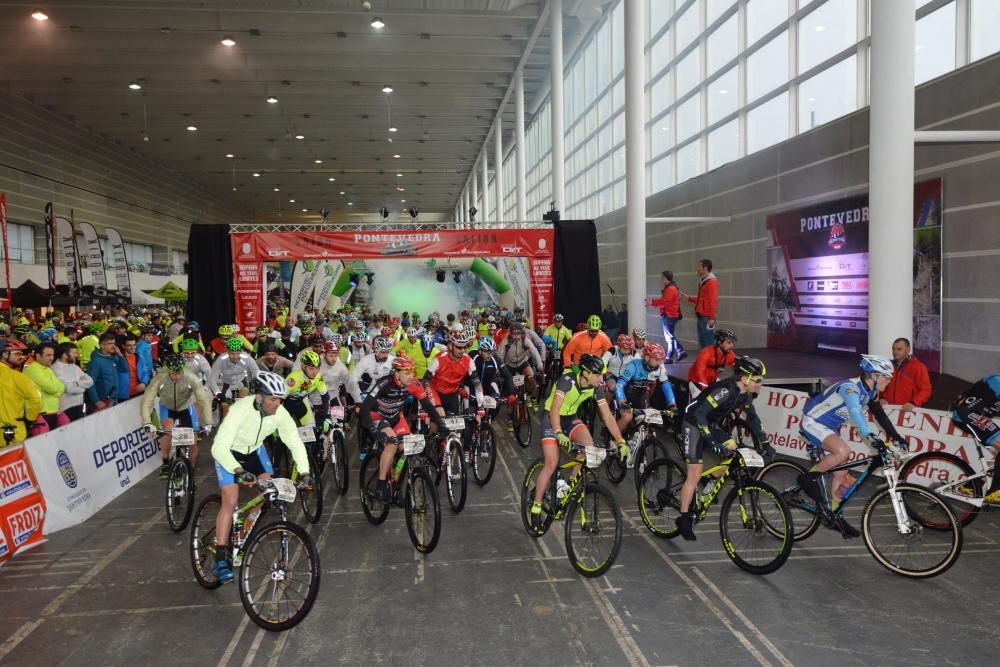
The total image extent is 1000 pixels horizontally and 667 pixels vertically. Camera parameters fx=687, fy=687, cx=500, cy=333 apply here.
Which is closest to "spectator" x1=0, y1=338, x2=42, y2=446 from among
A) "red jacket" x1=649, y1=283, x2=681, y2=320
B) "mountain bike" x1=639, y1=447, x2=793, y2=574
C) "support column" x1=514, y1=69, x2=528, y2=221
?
"mountain bike" x1=639, y1=447, x2=793, y2=574

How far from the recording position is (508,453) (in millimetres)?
11312

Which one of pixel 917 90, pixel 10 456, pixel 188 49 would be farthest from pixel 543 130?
pixel 10 456

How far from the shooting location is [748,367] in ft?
20.9

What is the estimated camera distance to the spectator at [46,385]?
9.26 meters

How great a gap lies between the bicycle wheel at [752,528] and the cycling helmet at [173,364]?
259 inches

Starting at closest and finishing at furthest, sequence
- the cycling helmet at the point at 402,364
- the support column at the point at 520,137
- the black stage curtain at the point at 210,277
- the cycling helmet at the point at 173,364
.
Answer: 1. the cycling helmet at the point at 402,364
2. the cycling helmet at the point at 173,364
3. the black stage curtain at the point at 210,277
4. the support column at the point at 520,137

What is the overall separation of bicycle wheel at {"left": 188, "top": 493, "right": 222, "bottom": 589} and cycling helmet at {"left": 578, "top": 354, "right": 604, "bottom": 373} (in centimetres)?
349

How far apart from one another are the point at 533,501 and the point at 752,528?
Result: 2110mm

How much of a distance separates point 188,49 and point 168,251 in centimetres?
2719

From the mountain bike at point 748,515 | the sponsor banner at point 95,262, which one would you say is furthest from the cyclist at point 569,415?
the sponsor banner at point 95,262

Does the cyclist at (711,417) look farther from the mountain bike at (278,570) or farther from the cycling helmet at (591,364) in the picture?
the mountain bike at (278,570)

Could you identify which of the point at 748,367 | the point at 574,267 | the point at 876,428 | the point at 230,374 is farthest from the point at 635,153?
the point at 748,367

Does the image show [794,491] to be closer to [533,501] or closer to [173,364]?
[533,501]

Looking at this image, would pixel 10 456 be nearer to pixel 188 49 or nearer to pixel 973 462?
pixel 973 462
